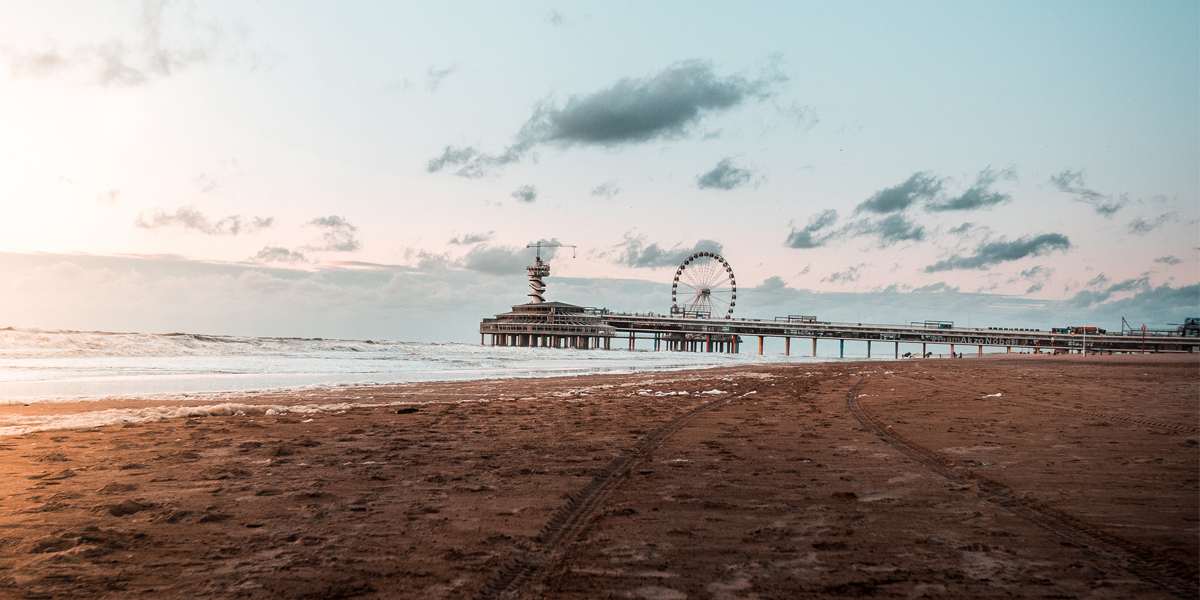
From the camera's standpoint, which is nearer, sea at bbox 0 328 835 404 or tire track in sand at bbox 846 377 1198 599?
tire track in sand at bbox 846 377 1198 599

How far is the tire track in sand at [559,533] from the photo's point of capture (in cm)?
336

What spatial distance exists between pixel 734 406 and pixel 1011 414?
176 inches

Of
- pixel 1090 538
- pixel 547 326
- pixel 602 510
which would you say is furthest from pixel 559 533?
pixel 547 326

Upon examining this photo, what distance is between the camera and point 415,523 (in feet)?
14.8

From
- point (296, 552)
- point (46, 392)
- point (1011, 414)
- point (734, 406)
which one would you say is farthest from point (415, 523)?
point (46, 392)

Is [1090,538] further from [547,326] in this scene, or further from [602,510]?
[547,326]

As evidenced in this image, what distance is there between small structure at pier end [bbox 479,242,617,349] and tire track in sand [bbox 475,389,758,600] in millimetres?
103616

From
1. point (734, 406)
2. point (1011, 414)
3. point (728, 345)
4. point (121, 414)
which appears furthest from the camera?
point (728, 345)

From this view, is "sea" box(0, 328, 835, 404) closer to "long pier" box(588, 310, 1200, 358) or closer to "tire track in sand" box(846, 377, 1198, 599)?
"tire track in sand" box(846, 377, 1198, 599)

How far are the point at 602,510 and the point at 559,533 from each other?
605 millimetres

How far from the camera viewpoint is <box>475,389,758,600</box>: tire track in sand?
11.0 feet

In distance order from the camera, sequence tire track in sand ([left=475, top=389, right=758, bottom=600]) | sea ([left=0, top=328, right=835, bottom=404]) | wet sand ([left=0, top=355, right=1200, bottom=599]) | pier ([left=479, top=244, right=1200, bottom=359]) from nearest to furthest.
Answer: tire track in sand ([left=475, top=389, right=758, bottom=600]) < wet sand ([left=0, top=355, right=1200, bottom=599]) < sea ([left=0, top=328, right=835, bottom=404]) < pier ([left=479, top=244, right=1200, bottom=359])

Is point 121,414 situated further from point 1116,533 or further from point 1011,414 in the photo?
point 1011,414

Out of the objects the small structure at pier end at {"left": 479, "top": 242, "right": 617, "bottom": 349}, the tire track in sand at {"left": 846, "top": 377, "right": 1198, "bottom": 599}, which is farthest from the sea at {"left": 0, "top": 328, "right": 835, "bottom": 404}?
the small structure at pier end at {"left": 479, "top": 242, "right": 617, "bottom": 349}
